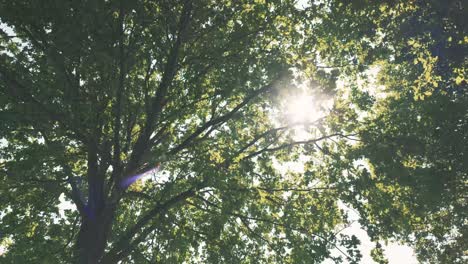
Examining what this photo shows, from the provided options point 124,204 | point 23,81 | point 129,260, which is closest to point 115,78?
point 23,81

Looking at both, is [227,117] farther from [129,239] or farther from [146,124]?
[129,239]

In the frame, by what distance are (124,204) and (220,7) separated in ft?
31.2

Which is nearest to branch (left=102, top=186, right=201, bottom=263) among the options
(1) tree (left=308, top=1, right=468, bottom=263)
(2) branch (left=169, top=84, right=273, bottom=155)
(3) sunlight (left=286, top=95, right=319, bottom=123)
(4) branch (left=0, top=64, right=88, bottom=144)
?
(2) branch (left=169, top=84, right=273, bottom=155)

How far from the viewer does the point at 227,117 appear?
1202 cm

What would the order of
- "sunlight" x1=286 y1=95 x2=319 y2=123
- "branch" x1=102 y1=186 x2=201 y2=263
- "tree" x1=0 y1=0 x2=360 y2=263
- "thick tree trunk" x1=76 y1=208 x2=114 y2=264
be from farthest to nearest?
"branch" x1=102 y1=186 x2=201 y2=263 → "sunlight" x1=286 y1=95 x2=319 y2=123 → "thick tree trunk" x1=76 y1=208 x2=114 y2=264 → "tree" x1=0 y1=0 x2=360 y2=263

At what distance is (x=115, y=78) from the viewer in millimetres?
9164

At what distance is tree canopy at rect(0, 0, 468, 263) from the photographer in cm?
826

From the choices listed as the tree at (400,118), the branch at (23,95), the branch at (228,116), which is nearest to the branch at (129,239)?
the branch at (228,116)

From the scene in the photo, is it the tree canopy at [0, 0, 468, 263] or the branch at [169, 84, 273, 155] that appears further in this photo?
the branch at [169, 84, 273, 155]

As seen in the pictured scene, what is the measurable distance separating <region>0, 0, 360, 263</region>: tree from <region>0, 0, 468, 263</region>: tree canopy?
57 mm

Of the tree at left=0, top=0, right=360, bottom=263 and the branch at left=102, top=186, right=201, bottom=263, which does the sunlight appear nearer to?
the tree at left=0, top=0, right=360, bottom=263

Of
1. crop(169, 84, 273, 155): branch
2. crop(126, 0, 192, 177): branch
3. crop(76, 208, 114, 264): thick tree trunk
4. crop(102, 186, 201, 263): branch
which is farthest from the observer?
crop(169, 84, 273, 155): branch

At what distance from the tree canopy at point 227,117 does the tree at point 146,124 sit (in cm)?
6

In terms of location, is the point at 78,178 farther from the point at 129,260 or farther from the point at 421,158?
the point at 421,158
